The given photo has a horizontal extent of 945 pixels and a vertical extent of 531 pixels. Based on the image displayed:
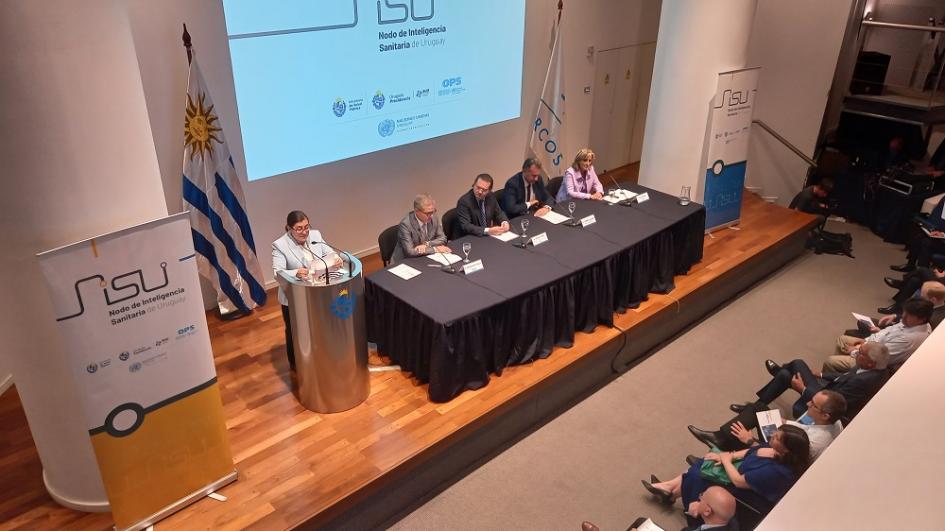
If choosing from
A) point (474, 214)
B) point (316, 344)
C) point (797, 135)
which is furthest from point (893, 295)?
point (316, 344)

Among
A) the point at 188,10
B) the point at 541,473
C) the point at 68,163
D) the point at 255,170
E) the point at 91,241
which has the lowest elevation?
the point at 541,473

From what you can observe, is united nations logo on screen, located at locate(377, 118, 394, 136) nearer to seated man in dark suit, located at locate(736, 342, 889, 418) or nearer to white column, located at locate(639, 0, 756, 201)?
white column, located at locate(639, 0, 756, 201)

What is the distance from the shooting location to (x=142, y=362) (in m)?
3.09

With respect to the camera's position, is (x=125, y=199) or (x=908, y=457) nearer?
(x=908, y=457)

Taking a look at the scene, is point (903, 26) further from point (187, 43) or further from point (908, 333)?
point (187, 43)

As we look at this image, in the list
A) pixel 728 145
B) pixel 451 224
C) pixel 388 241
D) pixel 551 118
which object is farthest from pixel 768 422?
pixel 551 118

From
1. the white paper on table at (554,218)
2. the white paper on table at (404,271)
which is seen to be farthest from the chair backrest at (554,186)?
the white paper on table at (404,271)

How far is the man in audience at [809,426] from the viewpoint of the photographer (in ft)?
11.5

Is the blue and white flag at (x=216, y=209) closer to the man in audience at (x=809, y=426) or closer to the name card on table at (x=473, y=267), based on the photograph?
the name card on table at (x=473, y=267)

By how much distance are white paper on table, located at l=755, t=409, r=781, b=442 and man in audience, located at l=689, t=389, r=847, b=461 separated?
7 centimetres

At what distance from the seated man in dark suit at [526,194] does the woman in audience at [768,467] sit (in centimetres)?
274

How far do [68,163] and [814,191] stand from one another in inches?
284

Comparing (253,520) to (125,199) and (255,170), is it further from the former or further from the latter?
(255,170)

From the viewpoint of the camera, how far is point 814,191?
7.48 metres
